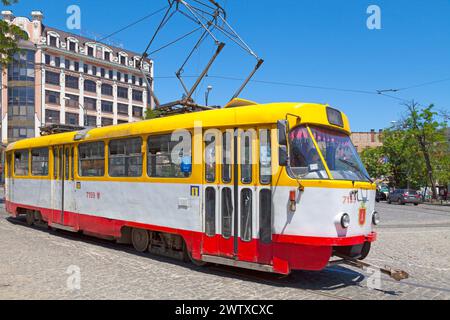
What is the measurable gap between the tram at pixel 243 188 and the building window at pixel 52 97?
194 ft

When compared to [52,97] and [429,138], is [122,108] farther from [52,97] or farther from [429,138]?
[429,138]

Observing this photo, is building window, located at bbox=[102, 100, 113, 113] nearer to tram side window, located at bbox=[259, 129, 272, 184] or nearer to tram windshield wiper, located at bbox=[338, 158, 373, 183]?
tram side window, located at bbox=[259, 129, 272, 184]

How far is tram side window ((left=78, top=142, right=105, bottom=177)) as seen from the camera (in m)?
10.4

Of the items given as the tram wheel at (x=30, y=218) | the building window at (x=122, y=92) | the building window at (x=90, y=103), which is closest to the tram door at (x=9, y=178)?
the tram wheel at (x=30, y=218)

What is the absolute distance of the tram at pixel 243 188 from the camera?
668cm

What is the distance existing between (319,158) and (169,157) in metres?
2.97

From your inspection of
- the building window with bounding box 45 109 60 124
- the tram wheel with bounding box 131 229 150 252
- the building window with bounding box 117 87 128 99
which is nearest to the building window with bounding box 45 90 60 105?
the building window with bounding box 45 109 60 124

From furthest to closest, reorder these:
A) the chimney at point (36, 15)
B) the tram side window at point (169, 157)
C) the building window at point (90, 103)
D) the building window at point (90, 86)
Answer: the building window at point (90, 86) → the building window at point (90, 103) → the chimney at point (36, 15) → the tram side window at point (169, 157)

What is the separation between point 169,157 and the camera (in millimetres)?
8500

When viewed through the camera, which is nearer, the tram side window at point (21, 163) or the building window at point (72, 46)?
the tram side window at point (21, 163)

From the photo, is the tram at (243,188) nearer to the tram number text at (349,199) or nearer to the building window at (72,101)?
the tram number text at (349,199)

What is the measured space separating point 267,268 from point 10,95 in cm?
6297

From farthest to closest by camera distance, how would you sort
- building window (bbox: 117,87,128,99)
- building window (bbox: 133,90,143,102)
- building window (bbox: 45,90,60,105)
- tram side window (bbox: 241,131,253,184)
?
building window (bbox: 133,90,143,102) < building window (bbox: 117,87,128,99) < building window (bbox: 45,90,60,105) < tram side window (bbox: 241,131,253,184)

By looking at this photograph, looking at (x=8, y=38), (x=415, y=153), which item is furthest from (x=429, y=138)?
(x=8, y=38)
